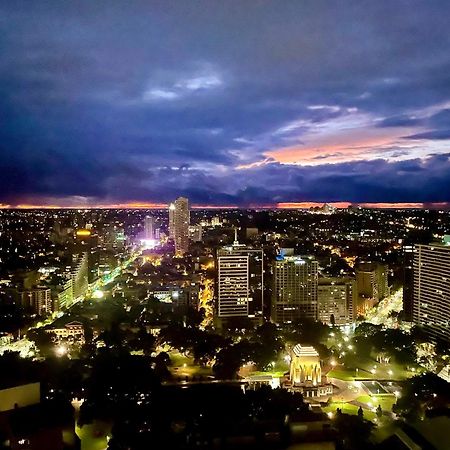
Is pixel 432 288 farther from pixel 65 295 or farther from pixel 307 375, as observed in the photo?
pixel 65 295

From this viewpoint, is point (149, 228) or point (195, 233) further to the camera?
point (149, 228)

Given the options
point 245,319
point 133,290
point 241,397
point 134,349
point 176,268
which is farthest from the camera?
point 176,268

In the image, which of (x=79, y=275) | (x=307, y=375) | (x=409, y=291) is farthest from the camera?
(x=79, y=275)

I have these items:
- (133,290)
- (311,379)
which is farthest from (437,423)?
(133,290)

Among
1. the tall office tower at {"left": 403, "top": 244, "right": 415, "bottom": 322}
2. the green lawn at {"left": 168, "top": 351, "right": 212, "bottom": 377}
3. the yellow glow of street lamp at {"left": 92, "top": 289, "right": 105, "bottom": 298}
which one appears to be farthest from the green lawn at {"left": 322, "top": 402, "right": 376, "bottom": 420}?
the yellow glow of street lamp at {"left": 92, "top": 289, "right": 105, "bottom": 298}

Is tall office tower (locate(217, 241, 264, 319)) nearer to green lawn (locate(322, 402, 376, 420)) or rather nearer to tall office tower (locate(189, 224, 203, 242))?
green lawn (locate(322, 402, 376, 420))

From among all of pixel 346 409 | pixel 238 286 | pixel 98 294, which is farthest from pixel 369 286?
pixel 346 409

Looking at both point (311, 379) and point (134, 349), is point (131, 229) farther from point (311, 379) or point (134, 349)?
point (311, 379)
